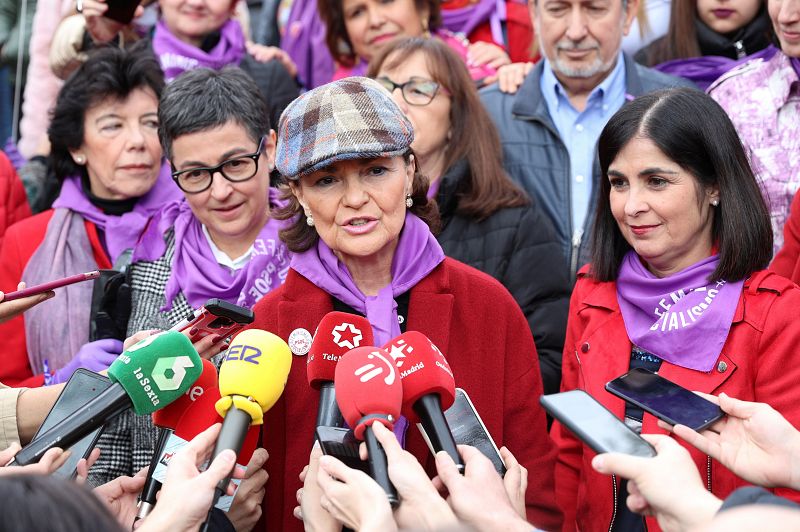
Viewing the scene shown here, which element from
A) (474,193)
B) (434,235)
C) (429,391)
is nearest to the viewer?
(429,391)

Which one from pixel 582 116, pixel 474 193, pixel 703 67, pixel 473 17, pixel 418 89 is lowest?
pixel 474 193

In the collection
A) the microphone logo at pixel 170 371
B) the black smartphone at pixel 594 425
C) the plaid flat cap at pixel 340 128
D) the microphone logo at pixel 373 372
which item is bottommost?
the microphone logo at pixel 170 371

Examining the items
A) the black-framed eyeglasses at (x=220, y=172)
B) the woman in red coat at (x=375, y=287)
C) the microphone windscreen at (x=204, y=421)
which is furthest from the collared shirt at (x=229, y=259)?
the microphone windscreen at (x=204, y=421)

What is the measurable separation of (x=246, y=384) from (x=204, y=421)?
0.33 metres

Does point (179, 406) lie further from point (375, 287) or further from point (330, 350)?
point (375, 287)

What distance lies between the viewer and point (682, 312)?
3730mm

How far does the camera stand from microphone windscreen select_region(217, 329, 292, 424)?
9.65 ft

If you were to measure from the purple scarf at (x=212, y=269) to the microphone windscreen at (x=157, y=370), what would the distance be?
127 cm

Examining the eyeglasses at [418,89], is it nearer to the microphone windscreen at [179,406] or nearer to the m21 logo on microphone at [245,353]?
the microphone windscreen at [179,406]

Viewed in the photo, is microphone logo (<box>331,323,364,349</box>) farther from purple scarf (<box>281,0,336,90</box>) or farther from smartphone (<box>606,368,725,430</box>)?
purple scarf (<box>281,0,336,90</box>)

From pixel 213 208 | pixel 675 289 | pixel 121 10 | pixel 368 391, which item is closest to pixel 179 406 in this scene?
pixel 368 391

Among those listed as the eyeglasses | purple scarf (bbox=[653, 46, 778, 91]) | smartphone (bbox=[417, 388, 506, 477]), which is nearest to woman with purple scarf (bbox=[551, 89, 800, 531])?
smartphone (bbox=[417, 388, 506, 477])

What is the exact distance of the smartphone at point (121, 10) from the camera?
19.3ft

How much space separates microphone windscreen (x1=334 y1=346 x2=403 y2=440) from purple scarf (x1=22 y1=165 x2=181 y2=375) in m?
2.25
